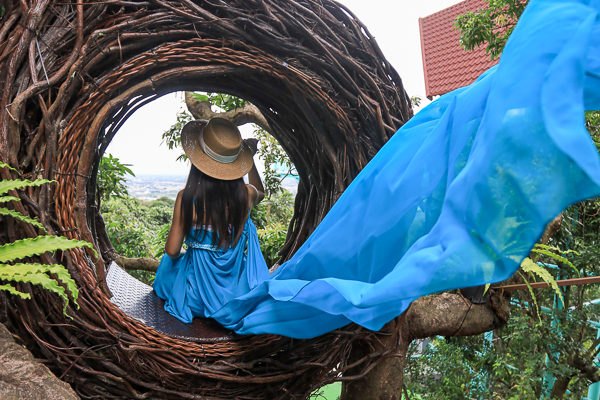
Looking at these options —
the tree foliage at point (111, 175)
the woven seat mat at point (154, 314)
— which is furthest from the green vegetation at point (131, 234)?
the woven seat mat at point (154, 314)

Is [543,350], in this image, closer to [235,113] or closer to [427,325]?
[427,325]

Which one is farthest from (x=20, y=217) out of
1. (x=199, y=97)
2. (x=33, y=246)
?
(x=199, y=97)

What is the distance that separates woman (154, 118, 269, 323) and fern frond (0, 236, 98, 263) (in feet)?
2.58

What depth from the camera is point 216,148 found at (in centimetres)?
172

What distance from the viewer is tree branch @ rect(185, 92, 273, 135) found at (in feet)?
8.26

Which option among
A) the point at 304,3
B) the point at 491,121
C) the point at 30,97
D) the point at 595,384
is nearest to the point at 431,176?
the point at 491,121

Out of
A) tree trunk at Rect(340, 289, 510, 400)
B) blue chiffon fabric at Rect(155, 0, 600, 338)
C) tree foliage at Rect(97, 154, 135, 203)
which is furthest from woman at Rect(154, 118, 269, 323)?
tree foliage at Rect(97, 154, 135, 203)

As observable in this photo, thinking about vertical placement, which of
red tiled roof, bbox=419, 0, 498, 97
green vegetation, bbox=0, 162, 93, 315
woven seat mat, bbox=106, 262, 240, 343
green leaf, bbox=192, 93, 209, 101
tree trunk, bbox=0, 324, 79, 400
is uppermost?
red tiled roof, bbox=419, 0, 498, 97

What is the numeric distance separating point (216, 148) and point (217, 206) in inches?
9.9

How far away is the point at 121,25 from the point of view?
1.17 metres

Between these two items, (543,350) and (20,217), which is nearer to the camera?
(20,217)

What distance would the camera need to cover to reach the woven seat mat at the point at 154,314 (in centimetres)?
147

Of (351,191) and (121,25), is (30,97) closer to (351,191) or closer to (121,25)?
(121,25)

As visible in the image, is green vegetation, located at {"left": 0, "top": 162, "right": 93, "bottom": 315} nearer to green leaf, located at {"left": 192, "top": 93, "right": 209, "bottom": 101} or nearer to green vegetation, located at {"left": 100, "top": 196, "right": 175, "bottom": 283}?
green leaf, located at {"left": 192, "top": 93, "right": 209, "bottom": 101}
